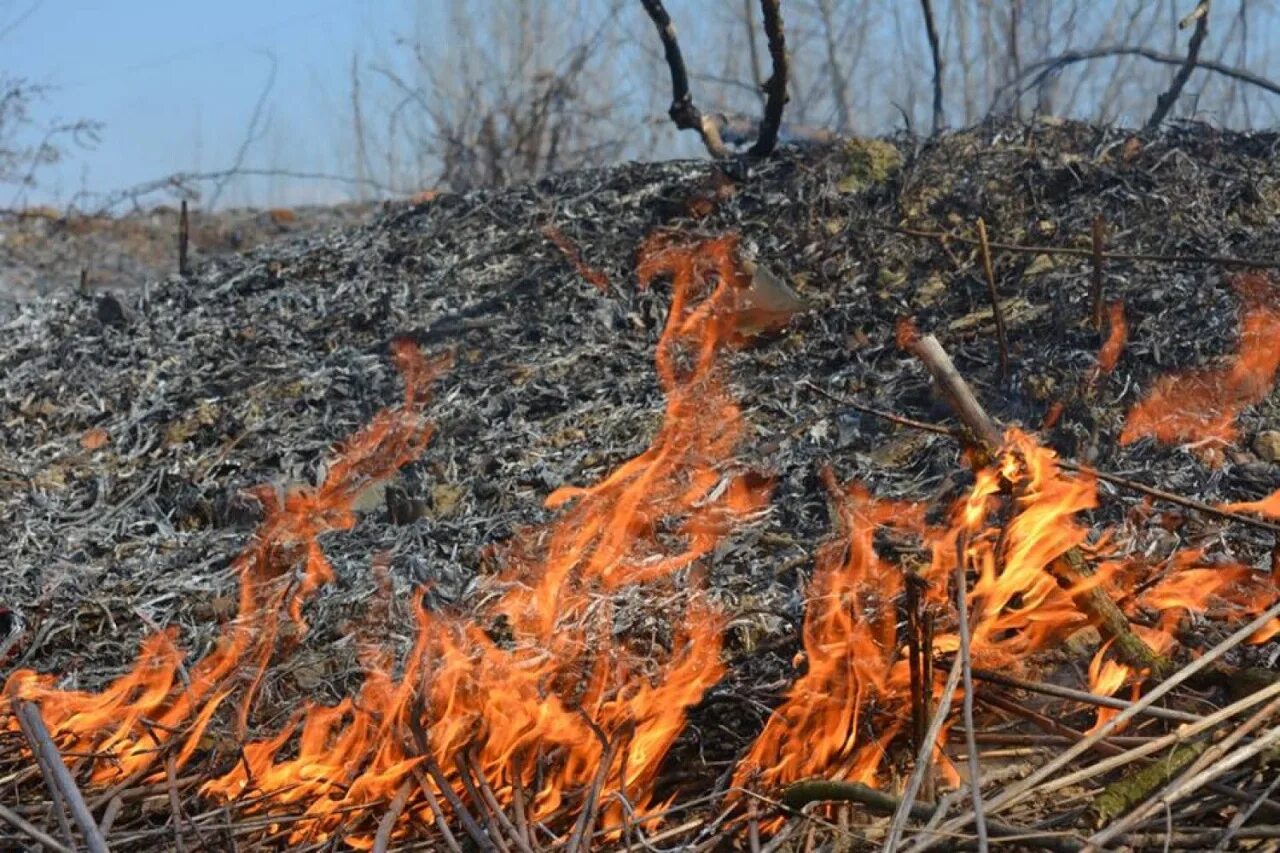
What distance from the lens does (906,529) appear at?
3305 millimetres

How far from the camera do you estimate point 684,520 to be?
3.58 m

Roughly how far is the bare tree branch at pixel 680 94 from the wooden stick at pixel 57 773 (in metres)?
3.65

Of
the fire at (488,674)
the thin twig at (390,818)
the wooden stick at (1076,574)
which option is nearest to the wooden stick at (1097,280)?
the fire at (488,674)

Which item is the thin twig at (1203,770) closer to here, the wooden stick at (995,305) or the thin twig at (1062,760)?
the thin twig at (1062,760)

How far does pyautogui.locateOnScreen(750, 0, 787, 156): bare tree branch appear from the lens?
4816mm

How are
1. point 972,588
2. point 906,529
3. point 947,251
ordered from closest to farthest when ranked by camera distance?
point 972,588, point 906,529, point 947,251

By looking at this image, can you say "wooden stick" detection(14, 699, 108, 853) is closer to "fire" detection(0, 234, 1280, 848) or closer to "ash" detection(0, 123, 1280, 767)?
"fire" detection(0, 234, 1280, 848)

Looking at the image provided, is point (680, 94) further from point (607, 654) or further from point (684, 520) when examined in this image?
point (607, 654)

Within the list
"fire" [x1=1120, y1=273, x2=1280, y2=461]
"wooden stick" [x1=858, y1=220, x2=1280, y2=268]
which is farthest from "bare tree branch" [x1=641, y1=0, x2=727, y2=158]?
"fire" [x1=1120, y1=273, x2=1280, y2=461]

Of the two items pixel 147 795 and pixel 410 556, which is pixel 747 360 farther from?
pixel 147 795

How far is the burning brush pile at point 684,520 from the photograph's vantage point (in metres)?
2.41

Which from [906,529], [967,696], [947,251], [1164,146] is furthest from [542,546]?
[1164,146]

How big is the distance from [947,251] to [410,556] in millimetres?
2289

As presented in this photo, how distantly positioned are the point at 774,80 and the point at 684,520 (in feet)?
7.23
